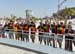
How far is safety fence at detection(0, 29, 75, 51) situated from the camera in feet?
28.8

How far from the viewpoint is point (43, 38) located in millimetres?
10242

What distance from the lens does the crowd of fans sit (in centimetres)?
906

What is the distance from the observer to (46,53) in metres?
9.59

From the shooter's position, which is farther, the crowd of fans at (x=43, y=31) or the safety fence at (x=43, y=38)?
the crowd of fans at (x=43, y=31)

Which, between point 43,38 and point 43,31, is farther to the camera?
point 43,31

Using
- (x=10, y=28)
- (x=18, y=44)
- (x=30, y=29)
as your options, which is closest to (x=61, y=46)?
(x=30, y=29)

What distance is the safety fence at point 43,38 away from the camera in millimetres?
8766

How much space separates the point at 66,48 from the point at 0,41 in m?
6.20

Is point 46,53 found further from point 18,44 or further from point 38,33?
point 18,44

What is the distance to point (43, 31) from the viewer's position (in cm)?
1063

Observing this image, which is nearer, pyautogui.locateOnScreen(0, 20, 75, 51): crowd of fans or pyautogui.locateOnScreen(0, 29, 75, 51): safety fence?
pyautogui.locateOnScreen(0, 29, 75, 51): safety fence

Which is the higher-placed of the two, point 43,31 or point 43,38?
point 43,31

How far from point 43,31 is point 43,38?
1.67 ft

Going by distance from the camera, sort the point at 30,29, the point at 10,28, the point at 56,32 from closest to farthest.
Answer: the point at 56,32 → the point at 30,29 → the point at 10,28
